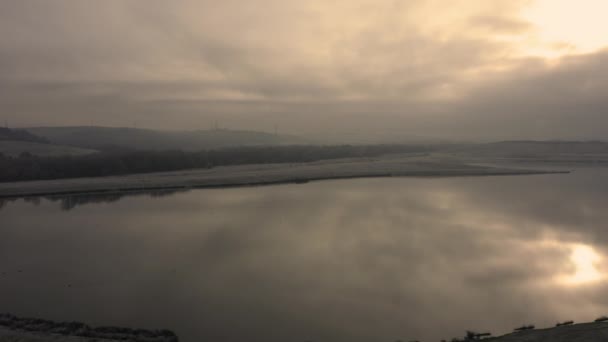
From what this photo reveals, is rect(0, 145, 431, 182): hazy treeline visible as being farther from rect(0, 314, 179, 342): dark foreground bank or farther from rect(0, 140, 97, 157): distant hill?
rect(0, 314, 179, 342): dark foreground bank

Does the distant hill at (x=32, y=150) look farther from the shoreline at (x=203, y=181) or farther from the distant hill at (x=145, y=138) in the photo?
the distant hill at (x=145, y=138)

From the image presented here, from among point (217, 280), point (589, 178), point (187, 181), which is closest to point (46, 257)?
point (217, 280)

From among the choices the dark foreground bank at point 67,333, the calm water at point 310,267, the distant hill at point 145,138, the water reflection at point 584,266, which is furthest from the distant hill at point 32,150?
the water reflection at point 584,266

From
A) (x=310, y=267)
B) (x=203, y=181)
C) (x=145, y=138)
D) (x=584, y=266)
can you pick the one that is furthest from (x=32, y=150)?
(x=145, y=138)

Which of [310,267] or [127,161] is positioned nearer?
[310,267]

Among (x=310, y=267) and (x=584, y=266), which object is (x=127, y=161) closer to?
(x=310, y=267)

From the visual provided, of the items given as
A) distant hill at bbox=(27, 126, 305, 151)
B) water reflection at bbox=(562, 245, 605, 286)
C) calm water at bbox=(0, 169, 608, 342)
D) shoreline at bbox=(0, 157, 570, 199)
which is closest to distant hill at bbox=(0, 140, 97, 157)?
shoreline at bbox=(0, 157, 570, 199)

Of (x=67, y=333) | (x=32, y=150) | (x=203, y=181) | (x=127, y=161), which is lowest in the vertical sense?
(x=67, y=333)
